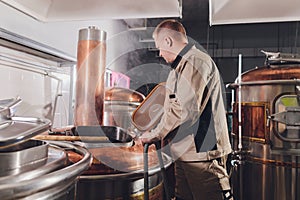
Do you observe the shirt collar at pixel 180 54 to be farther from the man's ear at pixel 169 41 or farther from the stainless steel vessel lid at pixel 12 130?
Result: the stainless steel vessel lid at pixel 12 130

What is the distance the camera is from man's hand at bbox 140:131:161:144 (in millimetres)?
1684

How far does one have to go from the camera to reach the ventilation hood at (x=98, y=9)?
1.98 m

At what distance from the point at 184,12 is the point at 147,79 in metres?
2.44

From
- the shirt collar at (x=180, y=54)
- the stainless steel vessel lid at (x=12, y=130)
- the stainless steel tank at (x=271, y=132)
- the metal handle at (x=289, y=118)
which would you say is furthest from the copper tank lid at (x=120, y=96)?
the stainless steel vessel lid at (x=12, y=130)

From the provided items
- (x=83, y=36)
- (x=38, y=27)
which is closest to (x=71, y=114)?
(x=38, y=27)

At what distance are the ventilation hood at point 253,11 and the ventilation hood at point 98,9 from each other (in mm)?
347

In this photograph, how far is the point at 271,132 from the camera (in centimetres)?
232

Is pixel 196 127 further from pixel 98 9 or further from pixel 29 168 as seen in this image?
pixel 29 168

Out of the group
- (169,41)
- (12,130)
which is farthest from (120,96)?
(12,130)

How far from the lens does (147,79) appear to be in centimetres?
579

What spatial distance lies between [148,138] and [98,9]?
101 cm

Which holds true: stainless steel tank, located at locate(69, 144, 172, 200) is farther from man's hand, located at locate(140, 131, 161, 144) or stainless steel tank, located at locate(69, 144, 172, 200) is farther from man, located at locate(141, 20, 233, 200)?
man, located at locate(141, 20, 233, 200)

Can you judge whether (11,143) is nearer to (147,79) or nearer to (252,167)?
(252,167)

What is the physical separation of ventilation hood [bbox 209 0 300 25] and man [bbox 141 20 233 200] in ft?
1.16
